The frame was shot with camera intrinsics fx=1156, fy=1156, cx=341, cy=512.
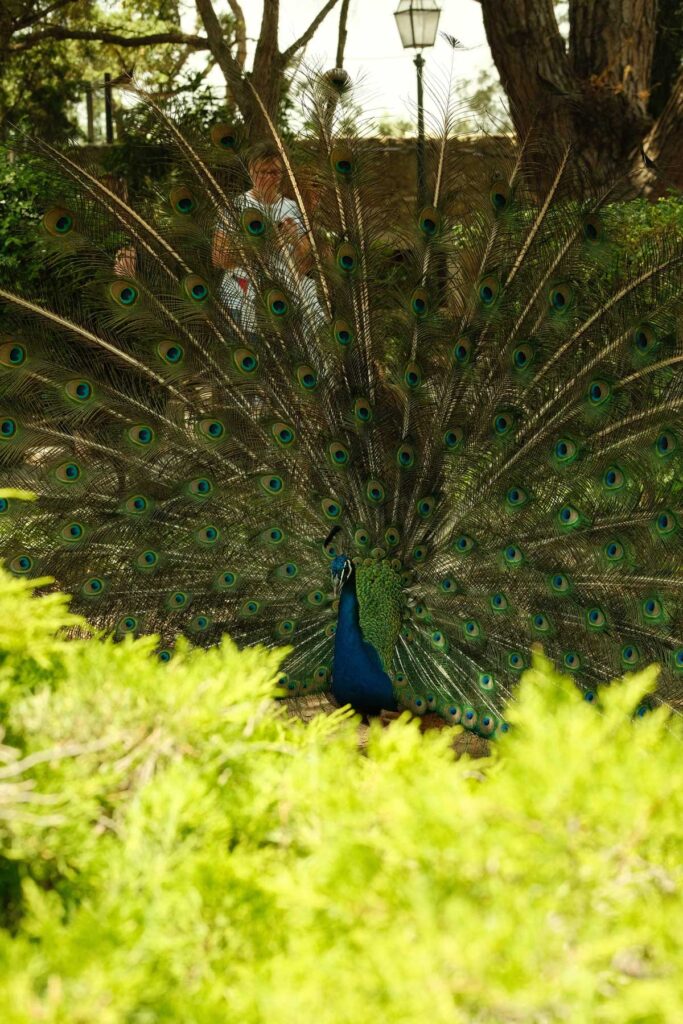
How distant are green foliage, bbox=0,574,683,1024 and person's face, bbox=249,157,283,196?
344cm

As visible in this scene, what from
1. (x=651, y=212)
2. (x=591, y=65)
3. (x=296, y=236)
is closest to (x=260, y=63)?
(x=591, y=65)

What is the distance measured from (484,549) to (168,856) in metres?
3.58

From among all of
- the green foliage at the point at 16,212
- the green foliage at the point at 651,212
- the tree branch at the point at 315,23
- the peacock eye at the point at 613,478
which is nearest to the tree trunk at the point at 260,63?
the tree branch at the point at 315,23

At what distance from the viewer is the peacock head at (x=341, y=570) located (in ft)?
15.3

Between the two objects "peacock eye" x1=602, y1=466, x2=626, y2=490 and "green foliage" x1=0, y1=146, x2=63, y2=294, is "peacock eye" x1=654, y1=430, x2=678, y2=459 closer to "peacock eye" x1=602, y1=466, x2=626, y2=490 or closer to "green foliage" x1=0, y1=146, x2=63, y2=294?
"peacock eye" x1=602, y1=466, x2=626, y2=490

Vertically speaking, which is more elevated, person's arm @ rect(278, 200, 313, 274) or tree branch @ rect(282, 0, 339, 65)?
tree branch @ rect(282, 0, 339, 65)

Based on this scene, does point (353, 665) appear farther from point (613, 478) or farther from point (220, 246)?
point (220, 246)

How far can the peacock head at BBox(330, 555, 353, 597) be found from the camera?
15.3ft

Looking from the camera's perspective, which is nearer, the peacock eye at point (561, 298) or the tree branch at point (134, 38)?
the peacock eye at point (561, 298)

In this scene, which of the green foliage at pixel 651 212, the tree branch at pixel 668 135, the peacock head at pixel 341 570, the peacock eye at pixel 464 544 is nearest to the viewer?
the peacock head at pixel 341 570

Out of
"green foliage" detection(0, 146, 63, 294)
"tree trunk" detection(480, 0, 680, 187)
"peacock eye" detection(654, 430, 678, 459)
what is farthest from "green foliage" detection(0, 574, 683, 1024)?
"green foliage" detection(0, 146, 63, 294)

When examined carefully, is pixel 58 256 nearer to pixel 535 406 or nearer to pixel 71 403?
pixel 71 403

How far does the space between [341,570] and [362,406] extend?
72 centimetres

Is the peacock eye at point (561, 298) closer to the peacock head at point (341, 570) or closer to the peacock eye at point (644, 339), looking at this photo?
the peacock eye at point (644, 339)
